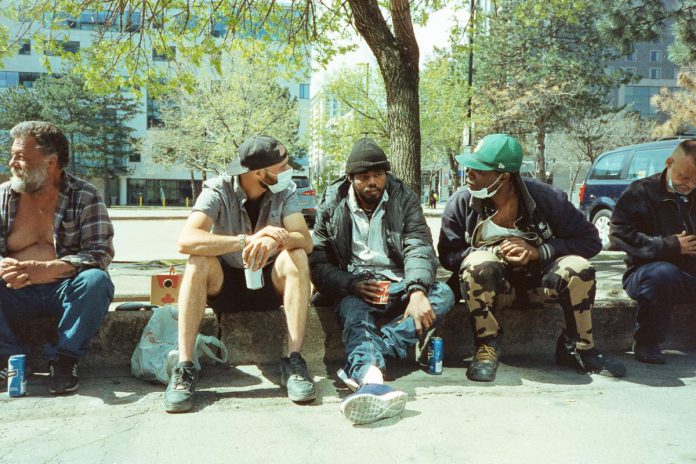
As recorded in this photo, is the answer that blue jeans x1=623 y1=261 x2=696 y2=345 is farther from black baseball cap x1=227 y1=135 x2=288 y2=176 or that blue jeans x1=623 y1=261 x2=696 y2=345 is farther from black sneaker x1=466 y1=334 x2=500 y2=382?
black baseball cap x1=227 y1=135 x2=288 y2=176

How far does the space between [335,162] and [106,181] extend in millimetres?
25461

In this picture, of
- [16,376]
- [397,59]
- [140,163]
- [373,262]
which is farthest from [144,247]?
[140,163]

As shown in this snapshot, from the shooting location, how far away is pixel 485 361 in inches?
148

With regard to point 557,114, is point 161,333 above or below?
below

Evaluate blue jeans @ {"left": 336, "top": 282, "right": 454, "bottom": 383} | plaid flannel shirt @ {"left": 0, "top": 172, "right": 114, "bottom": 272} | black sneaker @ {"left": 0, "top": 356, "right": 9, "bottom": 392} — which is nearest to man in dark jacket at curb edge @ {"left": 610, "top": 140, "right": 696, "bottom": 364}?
blue jeans @ {"left": 336, "top": 282, "right": 454, "bottom": 383}

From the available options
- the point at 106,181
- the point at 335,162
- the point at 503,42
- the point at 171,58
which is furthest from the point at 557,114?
the point at 106,181

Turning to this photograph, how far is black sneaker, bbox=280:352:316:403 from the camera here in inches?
128

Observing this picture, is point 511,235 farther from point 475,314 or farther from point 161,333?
point 161,333

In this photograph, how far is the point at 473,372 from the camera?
3.71 metres

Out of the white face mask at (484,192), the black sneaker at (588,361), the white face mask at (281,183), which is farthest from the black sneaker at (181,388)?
the black sneaker at (588,361)

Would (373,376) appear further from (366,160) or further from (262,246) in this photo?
(366,160)

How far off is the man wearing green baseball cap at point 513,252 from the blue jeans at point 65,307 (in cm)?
220

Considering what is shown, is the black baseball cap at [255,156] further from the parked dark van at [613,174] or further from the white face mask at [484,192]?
the parked dark van at [613,174]

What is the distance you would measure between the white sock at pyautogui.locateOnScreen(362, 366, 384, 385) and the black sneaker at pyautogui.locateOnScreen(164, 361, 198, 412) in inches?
36.5
